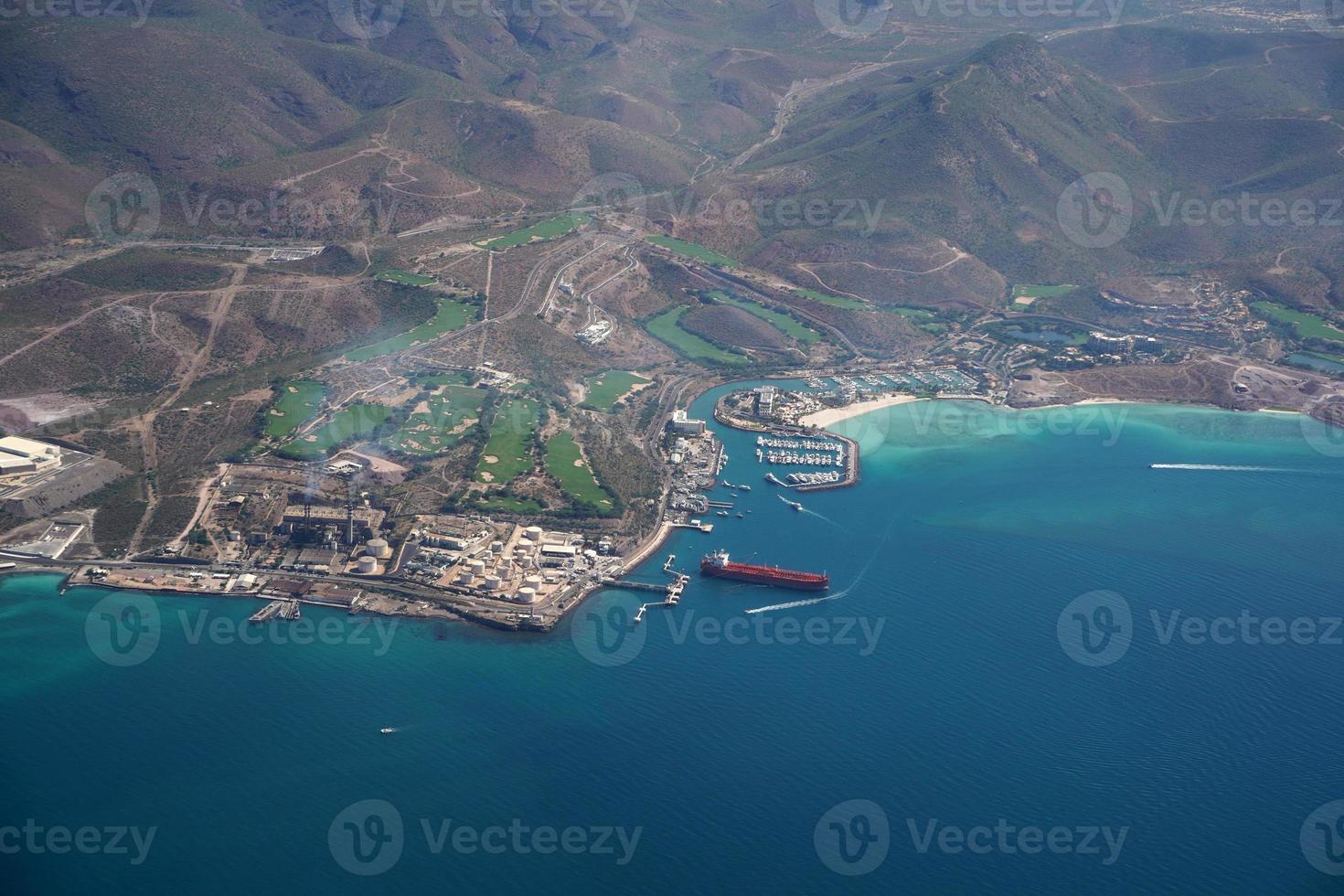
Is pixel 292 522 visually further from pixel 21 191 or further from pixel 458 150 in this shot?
pixel 458 150

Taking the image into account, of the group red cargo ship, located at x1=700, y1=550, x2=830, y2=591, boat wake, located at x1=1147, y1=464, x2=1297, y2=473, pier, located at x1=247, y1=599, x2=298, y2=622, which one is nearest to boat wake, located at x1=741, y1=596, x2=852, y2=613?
red cargo ship, located at x1=700, y1=550, x2=830, y2=591

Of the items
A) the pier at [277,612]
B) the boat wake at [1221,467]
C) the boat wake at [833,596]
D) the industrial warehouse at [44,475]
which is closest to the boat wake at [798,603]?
the boat wake at [833,596]

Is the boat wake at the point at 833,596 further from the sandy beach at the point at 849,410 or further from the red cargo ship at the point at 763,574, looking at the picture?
the sandy beach at the point at 849,410

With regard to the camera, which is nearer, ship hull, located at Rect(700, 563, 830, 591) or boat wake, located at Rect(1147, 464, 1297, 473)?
ship hull, located at Rect(700, 563, 830, 591)

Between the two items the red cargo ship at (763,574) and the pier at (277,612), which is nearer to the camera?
the pier at (277,612)

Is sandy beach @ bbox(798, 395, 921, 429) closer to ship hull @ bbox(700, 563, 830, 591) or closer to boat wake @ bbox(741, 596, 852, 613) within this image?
ship hull @ bbox(700, 563, 830, 591)

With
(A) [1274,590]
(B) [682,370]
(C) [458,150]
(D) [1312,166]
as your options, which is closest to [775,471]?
(B) [682,370]
